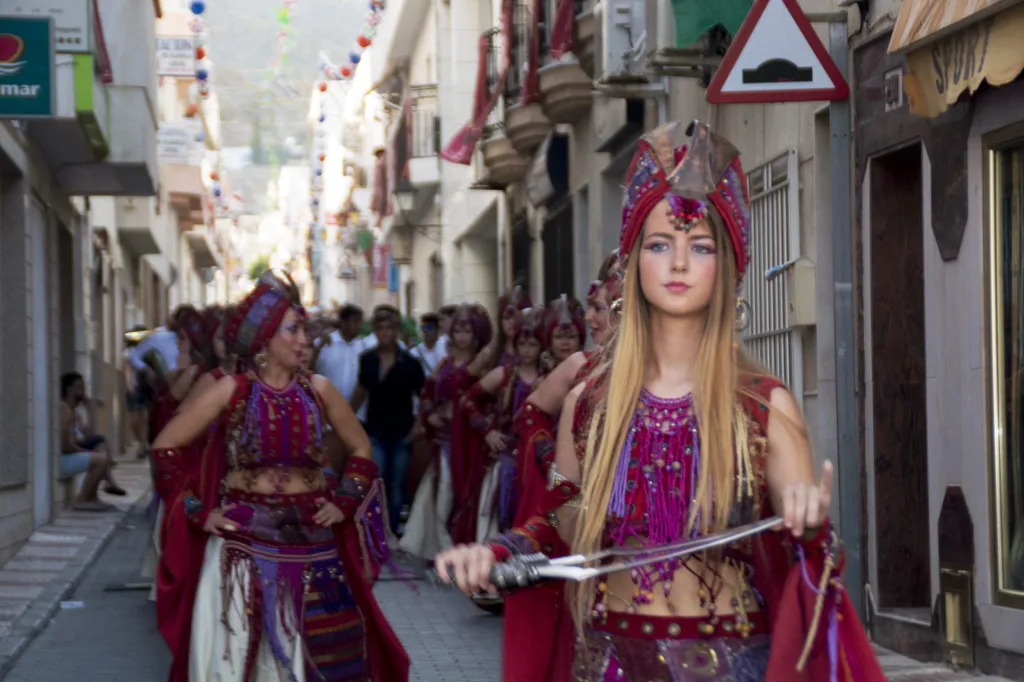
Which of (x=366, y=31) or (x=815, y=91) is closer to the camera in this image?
(x=815, y=91)

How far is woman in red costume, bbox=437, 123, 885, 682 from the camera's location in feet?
12.1

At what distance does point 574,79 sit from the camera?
19.8 meters

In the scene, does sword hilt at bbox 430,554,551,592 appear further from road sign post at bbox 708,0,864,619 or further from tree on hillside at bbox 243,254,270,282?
tree on hillside at bbox 243,254,270,282

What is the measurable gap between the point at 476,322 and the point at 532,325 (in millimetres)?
3389

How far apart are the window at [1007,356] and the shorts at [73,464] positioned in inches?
506

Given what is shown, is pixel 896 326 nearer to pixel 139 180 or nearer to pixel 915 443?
pixel 915 443

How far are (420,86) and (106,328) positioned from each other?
7804mm

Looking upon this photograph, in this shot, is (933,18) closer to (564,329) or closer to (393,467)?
(564,329)

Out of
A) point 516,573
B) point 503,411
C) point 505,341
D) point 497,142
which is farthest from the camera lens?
point 497,142

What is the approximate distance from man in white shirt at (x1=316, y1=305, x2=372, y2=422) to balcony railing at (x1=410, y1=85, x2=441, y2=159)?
18.4 m

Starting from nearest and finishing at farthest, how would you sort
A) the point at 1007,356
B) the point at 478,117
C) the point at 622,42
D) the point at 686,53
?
the point at 1007,356 → the point at 686,53 → the point at 622,42 → the point at 478,117

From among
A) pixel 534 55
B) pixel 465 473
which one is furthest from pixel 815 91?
pixel 534 55

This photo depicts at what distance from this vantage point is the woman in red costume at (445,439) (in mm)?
13438

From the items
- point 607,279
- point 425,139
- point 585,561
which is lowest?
point 585,561
